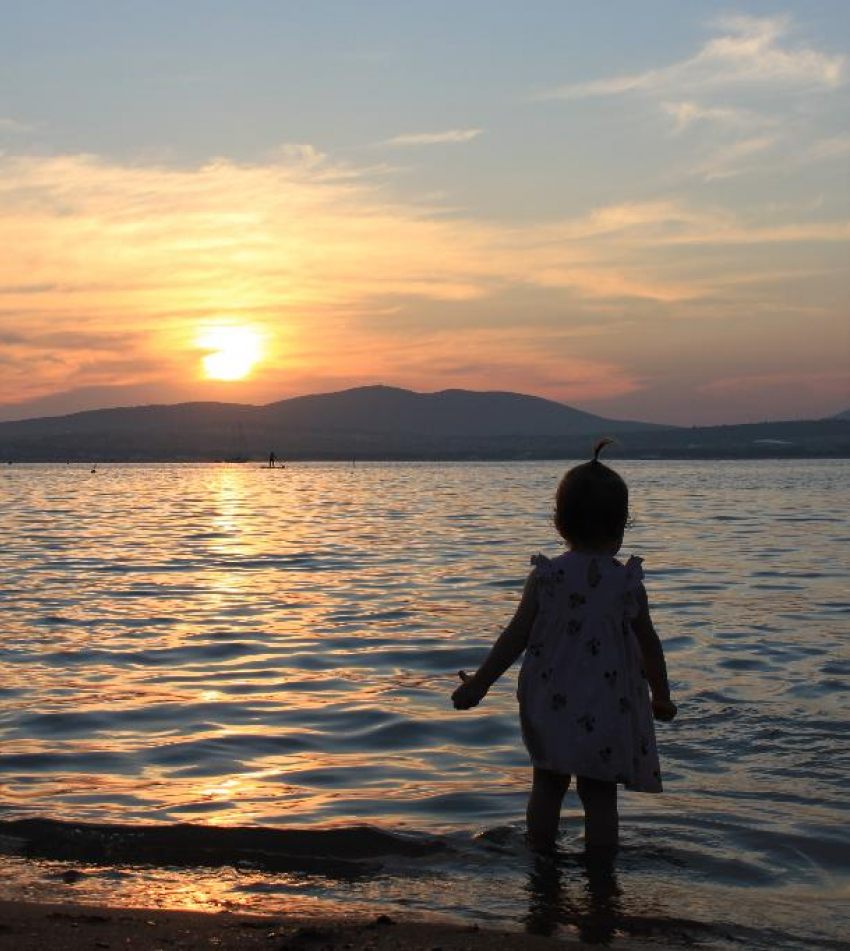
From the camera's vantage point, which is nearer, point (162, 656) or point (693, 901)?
point (693, 901)

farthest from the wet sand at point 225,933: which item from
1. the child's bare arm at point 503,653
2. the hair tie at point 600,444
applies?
the hair tie at point 600,444

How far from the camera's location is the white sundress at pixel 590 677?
5973 mm

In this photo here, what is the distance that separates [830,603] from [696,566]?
5560mm

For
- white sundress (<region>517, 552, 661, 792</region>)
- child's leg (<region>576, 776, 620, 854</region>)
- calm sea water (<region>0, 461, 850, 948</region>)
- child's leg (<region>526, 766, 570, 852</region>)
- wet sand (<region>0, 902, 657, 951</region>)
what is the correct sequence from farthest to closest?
child's leg (<region>526, 766, 570, 852</region>) → child's leg (<region>576, 776, 620, 854</region>) → white sundress (<region>517, 552, 661, 792</region>) → calm sea water (<region>0, 461, 850, 948</region>) → wet sand (<region>0, 902, 657, 951</region>)

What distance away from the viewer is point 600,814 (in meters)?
6.20

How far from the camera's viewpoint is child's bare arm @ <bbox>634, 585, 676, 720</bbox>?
19.9 ft

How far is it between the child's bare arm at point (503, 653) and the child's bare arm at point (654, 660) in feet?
1.60

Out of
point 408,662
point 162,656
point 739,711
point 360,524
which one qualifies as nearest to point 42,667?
point 162,656

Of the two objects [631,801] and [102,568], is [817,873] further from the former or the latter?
[102,568]

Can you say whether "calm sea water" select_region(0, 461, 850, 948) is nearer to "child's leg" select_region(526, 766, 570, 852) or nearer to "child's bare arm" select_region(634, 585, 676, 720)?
"child's leg" select_region(526, 766, 570, 852)

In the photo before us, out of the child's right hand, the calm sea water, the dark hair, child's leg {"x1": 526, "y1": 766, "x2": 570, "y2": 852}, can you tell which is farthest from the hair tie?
the calm sea water

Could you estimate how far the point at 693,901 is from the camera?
576 centimetres

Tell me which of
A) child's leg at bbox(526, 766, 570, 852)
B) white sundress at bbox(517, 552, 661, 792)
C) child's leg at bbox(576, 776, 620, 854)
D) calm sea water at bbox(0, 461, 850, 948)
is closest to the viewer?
calm sea water at bbox(0, 461, 850, 948)

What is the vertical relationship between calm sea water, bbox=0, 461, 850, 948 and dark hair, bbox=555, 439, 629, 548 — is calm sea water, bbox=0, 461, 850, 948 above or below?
below
